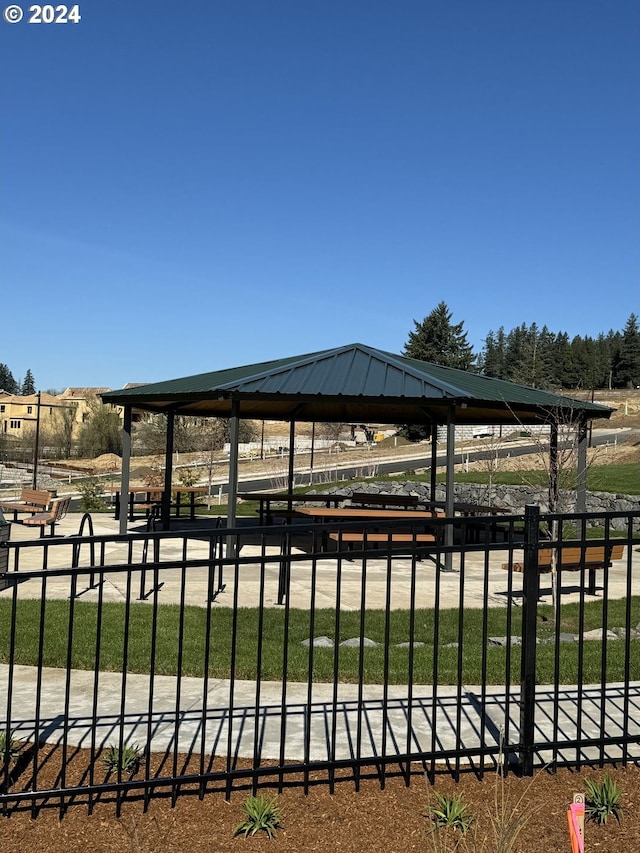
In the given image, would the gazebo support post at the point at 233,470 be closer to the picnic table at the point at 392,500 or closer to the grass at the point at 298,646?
the grass at the point at 298,646

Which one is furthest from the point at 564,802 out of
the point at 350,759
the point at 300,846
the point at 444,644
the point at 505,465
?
the point at 505,465

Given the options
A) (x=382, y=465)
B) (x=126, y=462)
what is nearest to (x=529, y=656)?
(x=126, y=462)

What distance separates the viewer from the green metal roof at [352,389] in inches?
485

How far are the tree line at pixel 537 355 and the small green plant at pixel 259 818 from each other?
54.0 m

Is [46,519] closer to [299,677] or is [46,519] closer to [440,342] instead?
[299,677]

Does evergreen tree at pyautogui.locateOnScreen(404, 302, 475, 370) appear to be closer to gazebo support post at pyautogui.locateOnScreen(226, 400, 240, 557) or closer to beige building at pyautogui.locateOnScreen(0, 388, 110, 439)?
beige building at pyautogui.locateOnScreen(0, 388, 110, 439)

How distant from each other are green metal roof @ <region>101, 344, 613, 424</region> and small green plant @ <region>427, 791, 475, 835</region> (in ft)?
29.8

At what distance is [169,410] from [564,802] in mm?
14195

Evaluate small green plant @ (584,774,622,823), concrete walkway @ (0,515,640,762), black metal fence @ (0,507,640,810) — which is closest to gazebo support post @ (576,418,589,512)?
black metal fence @ (0,507,640,810)

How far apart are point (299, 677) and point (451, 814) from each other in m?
2.60

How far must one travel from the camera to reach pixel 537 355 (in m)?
87.8

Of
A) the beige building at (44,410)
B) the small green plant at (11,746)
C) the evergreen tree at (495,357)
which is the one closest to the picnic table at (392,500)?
the small green plant at (11,746)

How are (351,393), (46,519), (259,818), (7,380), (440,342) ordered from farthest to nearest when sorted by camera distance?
(7,380) → (440,342) → (46,519) → (351,393) → (259,818)

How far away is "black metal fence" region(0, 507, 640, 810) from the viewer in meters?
3.54
